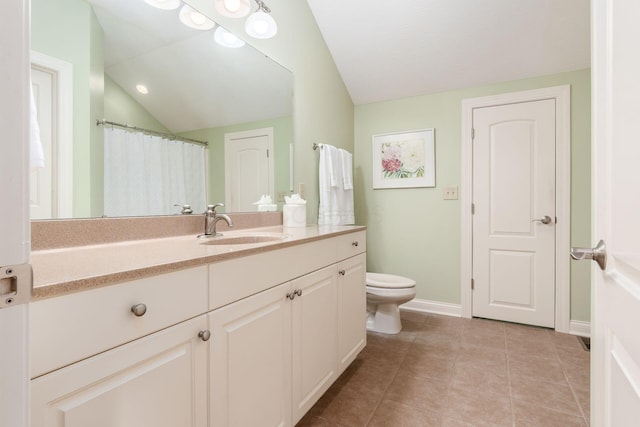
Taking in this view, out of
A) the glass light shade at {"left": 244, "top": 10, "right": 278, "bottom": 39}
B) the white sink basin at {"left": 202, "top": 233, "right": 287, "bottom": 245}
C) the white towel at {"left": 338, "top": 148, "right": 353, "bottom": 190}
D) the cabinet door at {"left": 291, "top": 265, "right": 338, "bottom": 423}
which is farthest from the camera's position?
the white towel at {"left": 338, "top": 148, "right": 353, "bottom": 190}

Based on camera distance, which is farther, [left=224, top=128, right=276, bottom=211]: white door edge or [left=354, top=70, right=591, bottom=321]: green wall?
[left=354, top=70, right=591, bottom=321]: green wall

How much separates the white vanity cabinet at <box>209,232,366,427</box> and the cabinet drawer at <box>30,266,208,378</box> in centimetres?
11

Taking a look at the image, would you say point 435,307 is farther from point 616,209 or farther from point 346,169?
point 616,209

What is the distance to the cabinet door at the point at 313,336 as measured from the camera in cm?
128

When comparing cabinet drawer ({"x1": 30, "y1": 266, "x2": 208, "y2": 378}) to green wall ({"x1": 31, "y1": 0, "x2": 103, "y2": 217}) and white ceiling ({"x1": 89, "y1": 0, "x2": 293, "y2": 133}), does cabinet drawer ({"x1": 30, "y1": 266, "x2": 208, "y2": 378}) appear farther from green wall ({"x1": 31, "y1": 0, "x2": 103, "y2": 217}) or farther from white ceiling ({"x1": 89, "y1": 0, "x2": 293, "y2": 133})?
white ceiling ({"x1": 89, "y1": 0, "x2": 293, "y2": 133})

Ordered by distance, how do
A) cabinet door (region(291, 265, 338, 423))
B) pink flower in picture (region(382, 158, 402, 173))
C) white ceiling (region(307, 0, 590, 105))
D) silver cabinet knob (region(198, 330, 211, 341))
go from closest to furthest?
silver cabinet knob (region(198, 330, 211, 341)) < cabinet door (region(291, 265, 338, 423)) < white ceiling (region(307, 0, 590, 105)) < pink flower in picture (region(382, 158, 402, 173))

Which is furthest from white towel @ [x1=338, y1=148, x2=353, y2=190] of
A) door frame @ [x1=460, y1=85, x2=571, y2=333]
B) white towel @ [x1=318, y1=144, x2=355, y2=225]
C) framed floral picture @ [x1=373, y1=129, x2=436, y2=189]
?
door frame @ [x1=460, y1=85, x2=571, y2=333]

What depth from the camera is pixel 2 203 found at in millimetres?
346

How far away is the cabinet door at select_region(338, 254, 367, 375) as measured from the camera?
1.67 metres

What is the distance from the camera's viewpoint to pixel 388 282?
2488 mm

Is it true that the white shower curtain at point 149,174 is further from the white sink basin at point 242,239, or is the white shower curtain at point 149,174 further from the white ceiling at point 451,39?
the white ceiling at point 451,39

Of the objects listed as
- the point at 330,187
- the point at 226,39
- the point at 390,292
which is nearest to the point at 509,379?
the point at 390,292

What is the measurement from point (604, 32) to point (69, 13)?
152 cm

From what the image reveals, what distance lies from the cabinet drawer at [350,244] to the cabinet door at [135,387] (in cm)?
94
